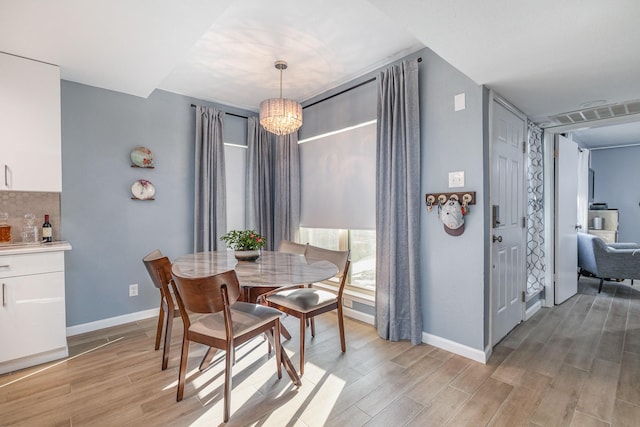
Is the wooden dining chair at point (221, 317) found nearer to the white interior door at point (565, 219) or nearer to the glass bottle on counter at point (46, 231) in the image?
the glass bottle on counter at point (46, 231)

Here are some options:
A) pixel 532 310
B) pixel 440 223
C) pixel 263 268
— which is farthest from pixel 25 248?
pixel 532 310

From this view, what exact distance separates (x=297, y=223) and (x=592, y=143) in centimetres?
658

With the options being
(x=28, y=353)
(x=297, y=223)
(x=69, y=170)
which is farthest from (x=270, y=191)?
(x=28, y=353)

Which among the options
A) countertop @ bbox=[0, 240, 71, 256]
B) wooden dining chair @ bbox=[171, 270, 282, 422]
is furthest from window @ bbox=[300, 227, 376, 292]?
countertop @ bbox=[0, 240, 71, 256]

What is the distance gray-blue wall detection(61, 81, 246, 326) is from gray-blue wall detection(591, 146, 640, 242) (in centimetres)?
837

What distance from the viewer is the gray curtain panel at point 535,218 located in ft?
11.9

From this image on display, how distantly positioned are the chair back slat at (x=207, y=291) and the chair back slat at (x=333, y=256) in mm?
981

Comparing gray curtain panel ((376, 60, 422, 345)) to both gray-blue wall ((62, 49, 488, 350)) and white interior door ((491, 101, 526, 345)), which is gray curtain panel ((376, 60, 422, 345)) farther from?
white interior door ((491, 101, 526, 345))

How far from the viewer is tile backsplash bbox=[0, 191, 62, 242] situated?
2736mm

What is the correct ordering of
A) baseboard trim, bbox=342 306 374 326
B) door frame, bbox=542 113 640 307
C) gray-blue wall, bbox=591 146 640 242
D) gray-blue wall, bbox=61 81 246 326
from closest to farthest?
gray-blue wall, bbox=61 81 246 326 → baseboard trim, bbox=342 306 374 326 → door frame, bbox=542 113 640 307 → gray-blue wall, bbox=591 146 640 242

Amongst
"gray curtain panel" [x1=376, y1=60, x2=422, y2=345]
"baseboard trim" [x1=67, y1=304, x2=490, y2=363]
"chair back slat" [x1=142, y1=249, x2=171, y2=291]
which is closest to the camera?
"chair back slat" [x1=142, y1=249, x2=171, y2=291]

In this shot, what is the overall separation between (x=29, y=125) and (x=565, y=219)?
5779 mm

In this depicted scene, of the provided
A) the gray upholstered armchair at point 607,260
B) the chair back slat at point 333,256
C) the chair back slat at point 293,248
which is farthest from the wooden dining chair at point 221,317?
the gray upholstered armchair at point 607,260

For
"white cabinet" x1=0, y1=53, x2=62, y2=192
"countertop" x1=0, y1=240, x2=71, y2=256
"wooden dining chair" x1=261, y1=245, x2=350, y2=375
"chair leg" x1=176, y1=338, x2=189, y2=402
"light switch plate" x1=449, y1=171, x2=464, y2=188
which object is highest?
"white cabinet" x1=0, y1=53, x2=62, y2=192
